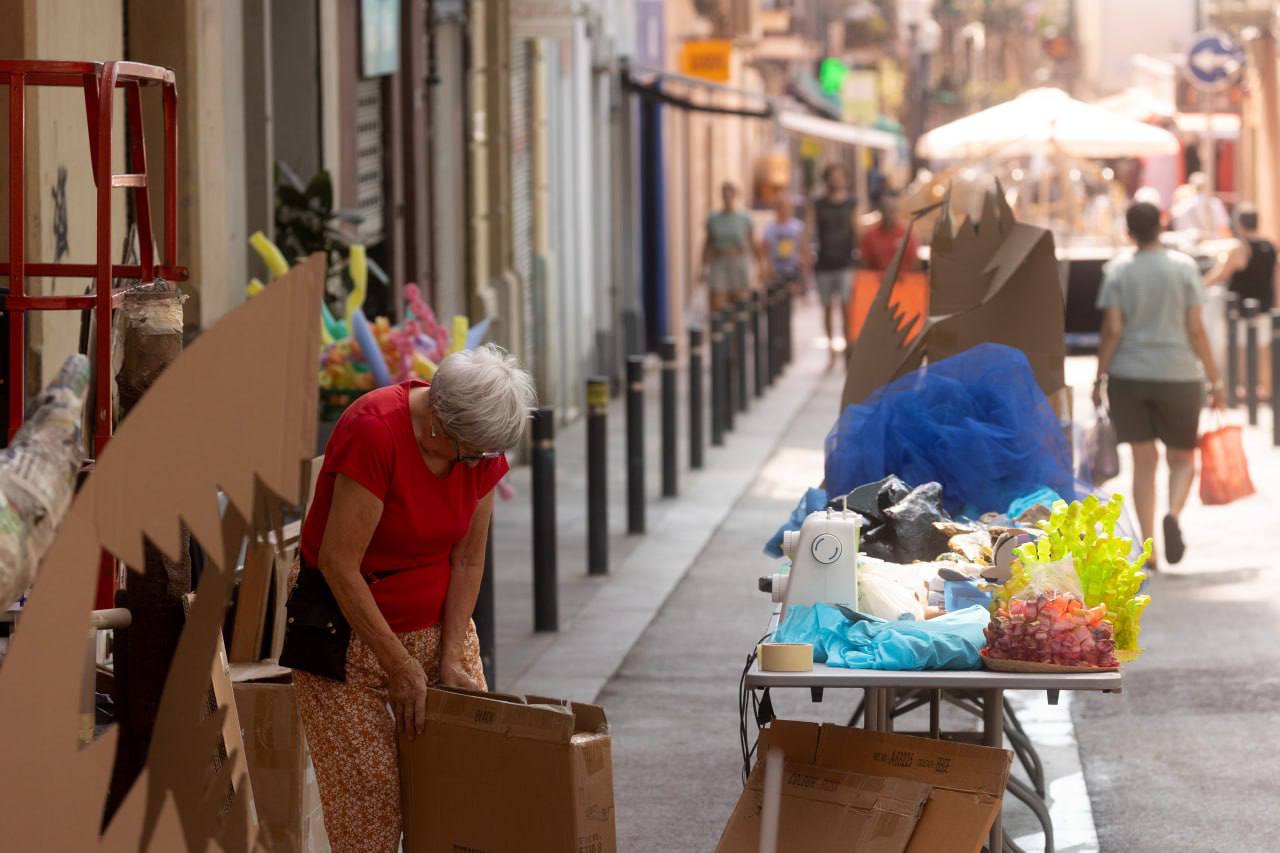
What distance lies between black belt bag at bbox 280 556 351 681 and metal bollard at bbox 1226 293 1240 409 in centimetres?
1428

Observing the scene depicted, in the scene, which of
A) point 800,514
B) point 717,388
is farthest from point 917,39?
point 800,514

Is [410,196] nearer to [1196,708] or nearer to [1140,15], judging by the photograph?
[1196,708]

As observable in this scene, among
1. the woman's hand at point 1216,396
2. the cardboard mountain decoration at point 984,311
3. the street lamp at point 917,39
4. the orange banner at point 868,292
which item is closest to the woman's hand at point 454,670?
the cardboard mountain decoration at point 984,311

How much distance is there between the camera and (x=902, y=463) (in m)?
7.10

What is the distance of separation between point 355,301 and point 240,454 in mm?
7034

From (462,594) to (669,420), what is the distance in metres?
9.09

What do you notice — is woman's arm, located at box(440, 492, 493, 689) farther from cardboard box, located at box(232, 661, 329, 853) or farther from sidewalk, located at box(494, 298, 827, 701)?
sidewalk, located at box(494, 298, 827, 701)

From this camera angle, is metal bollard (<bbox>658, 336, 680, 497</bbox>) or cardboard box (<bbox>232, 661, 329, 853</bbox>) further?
metal bollard (<bbox>658, 336, 680, 497</bbox>)

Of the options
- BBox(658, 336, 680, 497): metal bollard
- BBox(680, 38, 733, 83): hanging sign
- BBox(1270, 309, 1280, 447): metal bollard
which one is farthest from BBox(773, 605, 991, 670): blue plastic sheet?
BBox(680, 38, 733, 83): hanging sign

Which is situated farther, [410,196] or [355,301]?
[410,196]

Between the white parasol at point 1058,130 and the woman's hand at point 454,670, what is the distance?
50.2 feet

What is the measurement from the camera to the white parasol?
66.4ft

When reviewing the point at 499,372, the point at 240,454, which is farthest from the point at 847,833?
the point at 240,454

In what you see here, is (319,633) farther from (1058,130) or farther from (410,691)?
(1058,130)
